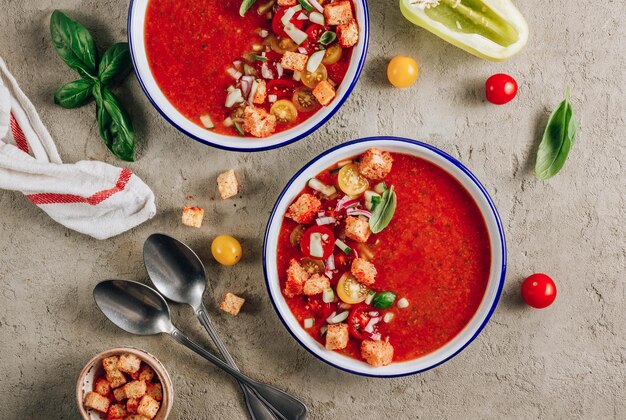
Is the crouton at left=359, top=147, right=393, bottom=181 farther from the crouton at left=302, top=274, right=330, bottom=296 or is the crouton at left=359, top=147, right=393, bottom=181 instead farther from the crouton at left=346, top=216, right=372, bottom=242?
the crouton at left=302, top=274, right=330, bottom=296

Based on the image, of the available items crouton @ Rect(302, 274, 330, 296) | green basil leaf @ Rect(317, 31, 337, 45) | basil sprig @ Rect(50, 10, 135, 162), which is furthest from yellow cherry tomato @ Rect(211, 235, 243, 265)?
green basil leaf @ Rect(317, 31, 337, 45)

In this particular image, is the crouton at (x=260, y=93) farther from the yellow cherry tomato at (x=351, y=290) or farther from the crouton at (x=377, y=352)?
the crouton at (x=377, y=352)

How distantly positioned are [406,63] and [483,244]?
48.3 inches

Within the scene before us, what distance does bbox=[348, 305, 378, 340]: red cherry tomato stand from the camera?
12.2ft

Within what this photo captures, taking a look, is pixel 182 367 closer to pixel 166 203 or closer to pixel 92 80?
pixel 166 203

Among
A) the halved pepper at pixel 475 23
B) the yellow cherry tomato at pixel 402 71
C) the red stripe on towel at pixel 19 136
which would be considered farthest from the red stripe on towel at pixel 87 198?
the halved pepper at pixel 475 23

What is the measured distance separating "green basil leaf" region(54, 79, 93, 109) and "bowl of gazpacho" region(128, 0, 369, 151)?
1.55 ft

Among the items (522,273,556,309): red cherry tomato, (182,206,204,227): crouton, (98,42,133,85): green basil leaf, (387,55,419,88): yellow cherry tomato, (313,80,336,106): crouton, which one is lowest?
(182,206,204,227): crouton

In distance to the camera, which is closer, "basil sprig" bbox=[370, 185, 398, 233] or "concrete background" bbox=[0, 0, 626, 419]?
"basil sprig" bbox=[370, 185, 398, 233]

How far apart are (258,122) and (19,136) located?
1.66m

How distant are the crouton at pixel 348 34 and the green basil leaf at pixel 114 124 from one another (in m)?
1.49

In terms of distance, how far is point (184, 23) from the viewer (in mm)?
3703

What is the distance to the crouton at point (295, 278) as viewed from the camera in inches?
144

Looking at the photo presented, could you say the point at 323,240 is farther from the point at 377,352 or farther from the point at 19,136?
the point at 19,136
